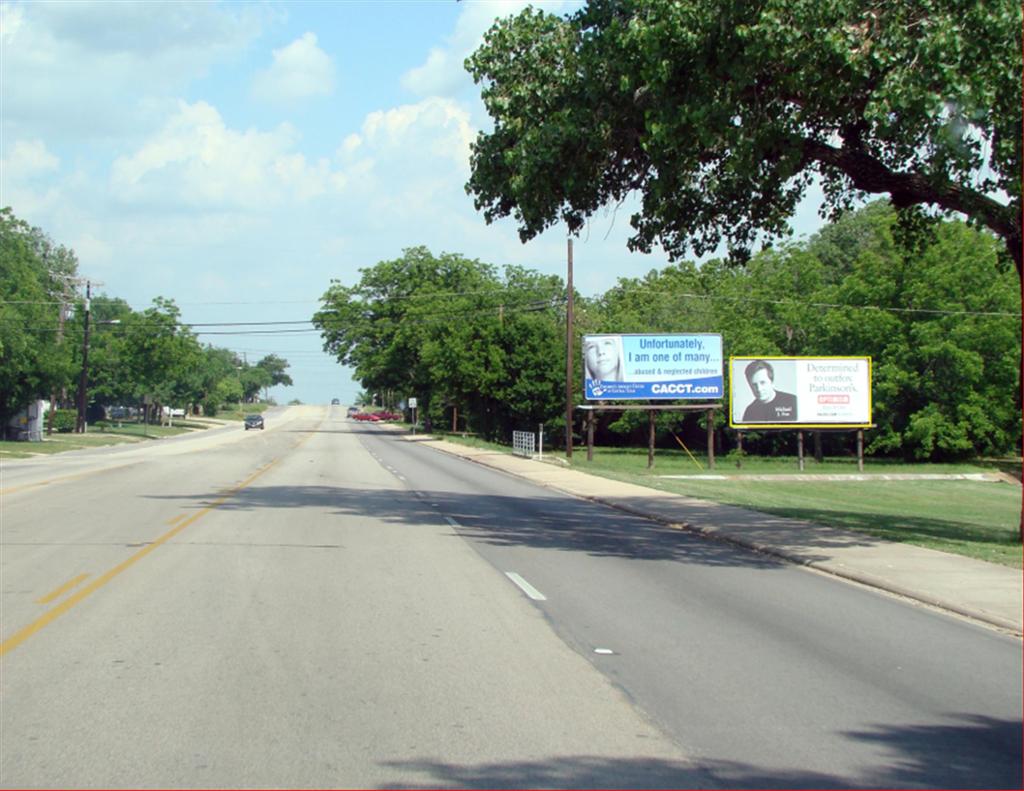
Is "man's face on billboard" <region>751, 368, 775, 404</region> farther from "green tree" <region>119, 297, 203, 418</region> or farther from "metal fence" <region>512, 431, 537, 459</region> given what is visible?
"green tree" <region>119, 297, 203, 418</region>

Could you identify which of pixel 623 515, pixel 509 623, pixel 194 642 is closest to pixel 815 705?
pixel 509 623

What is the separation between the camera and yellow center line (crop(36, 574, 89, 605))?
36.3 ft

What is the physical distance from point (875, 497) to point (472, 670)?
30305 mm

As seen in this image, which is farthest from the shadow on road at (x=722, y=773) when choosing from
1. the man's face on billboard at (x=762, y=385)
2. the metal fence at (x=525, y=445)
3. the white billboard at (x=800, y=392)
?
the metal fence at (x=525, y=445)

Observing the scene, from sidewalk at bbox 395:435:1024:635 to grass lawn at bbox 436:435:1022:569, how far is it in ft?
2.20

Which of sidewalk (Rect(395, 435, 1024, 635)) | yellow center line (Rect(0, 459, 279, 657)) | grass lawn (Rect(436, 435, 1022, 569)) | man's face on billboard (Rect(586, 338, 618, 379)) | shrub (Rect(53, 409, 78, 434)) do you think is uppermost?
man's face on billboard (Rect(586, 338, 618, 379))

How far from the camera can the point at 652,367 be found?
49.1 metres

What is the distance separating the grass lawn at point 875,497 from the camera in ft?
61.6

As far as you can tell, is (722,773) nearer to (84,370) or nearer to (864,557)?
(864,557)

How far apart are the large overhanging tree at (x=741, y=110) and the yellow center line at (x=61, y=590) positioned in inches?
351

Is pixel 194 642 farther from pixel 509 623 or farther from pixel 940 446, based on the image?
pixel 940 446

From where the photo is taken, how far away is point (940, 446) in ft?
196

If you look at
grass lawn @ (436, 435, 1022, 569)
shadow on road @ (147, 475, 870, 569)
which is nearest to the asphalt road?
shadow on road @ (147, 475, 870, 569)

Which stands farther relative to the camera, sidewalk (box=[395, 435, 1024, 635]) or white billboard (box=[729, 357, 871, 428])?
white billboard (box=[729, 357, 871, 428])
